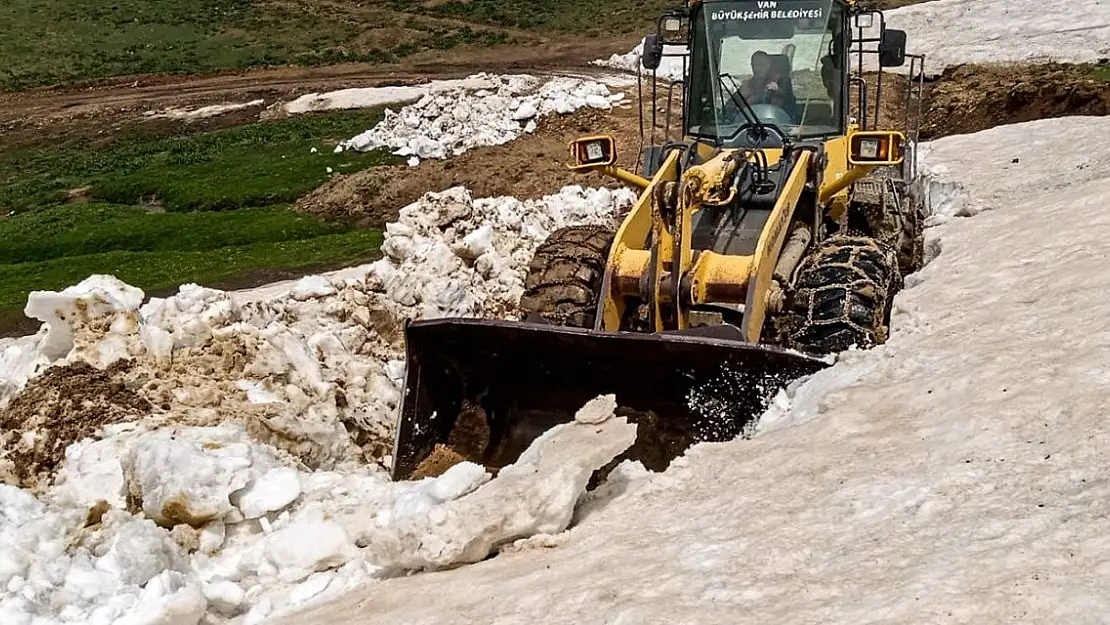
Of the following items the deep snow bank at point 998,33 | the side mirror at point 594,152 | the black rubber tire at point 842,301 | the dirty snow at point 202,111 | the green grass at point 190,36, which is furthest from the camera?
the green grass at point 190,36

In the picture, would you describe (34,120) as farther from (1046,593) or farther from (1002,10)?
(1046,593)

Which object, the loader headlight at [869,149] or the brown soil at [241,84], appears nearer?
the loader headlight at [869,149]

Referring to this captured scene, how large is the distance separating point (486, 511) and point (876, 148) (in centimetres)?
435

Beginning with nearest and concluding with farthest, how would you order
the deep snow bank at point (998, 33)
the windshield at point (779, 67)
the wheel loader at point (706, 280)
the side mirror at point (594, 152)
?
the wheel loader at point (706, 280) < the side mirror at point (594, 152) < the windshield at point (779, 67) < the deep snow bank at point (998, 33)

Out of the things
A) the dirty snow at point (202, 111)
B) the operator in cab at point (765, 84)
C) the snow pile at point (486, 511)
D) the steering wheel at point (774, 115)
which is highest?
the operator in cab at point (765, 84)

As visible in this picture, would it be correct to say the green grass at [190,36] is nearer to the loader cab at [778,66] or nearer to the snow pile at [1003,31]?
the snow pile at [1003,31]

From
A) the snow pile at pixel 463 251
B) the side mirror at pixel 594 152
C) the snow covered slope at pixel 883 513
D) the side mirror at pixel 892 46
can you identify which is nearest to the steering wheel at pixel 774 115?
the side mirror at pixel 892 46

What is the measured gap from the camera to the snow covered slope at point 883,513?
12.2ft

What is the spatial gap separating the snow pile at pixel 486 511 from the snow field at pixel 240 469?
0.01 meters

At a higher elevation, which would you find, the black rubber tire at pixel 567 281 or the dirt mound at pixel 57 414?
the black rubber tire at pixel 567 281

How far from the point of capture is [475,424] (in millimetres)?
7195

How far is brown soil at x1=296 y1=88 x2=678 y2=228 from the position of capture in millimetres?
19344

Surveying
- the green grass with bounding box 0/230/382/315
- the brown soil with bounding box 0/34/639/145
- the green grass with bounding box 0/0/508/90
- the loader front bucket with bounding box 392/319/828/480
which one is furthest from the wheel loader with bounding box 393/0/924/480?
the green grass with bounding box 0/0/508/90

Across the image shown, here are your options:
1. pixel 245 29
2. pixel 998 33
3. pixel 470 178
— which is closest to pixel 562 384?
pixel 470 178
